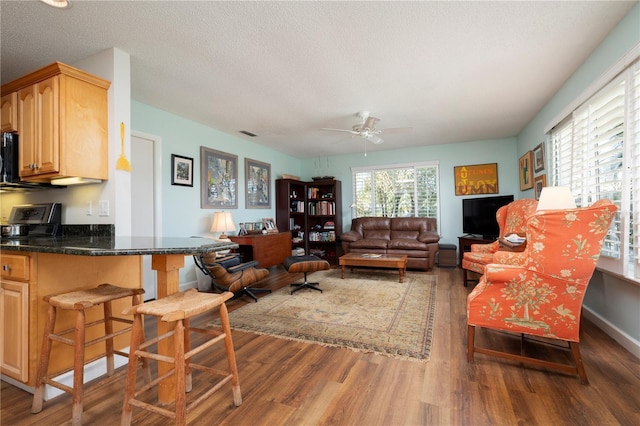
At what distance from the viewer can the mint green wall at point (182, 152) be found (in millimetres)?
3551

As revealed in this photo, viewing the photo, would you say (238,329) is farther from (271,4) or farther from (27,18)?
(27,18)

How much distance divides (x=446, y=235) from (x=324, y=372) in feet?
15.7

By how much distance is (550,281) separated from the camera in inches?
66.9

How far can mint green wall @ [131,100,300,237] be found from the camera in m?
3.55

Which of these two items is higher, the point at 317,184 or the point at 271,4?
the point at 271,4

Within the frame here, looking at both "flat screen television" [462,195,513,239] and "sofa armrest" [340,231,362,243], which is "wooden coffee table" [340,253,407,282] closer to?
"sofa armrest" [340,231,362,243]

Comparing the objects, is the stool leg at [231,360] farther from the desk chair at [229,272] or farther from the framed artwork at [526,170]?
the framed artwork at [526,170]

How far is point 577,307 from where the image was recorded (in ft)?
5.59

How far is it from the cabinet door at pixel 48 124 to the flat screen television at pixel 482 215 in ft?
18.5

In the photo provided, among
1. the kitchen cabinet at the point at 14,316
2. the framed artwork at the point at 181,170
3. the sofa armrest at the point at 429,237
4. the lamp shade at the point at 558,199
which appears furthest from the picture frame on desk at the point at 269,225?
the lamp shade at the point at 558,199

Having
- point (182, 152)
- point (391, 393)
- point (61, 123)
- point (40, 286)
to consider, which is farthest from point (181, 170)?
point (391, 393)

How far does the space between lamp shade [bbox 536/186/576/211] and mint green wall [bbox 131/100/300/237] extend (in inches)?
162

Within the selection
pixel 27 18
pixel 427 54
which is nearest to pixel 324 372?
pixel 427 54

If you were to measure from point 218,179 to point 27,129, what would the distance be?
7.92 ft
